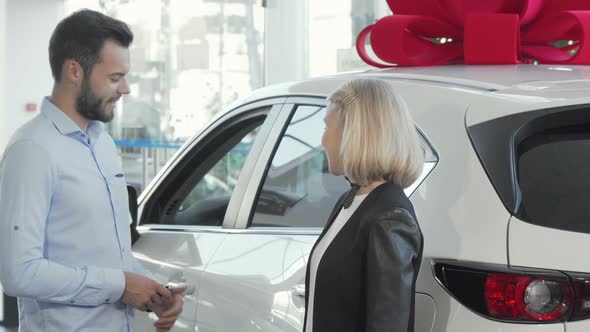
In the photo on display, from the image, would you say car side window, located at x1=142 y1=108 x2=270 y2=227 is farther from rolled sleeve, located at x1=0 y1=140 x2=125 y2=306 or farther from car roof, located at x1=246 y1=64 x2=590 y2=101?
rolled sleeve, located at x1=0 y1=140 x2=125 y2=306

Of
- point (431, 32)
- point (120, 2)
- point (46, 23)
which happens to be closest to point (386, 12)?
point (120, 2)

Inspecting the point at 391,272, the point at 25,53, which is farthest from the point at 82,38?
the point at 25,53

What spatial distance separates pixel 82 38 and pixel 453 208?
97 cm

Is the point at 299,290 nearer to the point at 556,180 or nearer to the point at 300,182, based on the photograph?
the point at 300,182

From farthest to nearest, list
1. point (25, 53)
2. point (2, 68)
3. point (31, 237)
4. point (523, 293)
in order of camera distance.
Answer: point (25, 53), point (2, 68), point (31, 237), point (523, 293)

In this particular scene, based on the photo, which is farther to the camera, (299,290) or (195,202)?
(195,202)

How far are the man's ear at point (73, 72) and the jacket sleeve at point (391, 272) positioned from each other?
2.76 ft

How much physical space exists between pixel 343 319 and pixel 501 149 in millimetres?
473

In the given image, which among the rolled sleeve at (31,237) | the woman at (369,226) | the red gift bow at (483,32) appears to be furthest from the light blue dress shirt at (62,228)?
the red gift bow at (483,32)

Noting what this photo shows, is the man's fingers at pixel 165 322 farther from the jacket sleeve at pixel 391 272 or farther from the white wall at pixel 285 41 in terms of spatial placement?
the white wall at pixel 285 41

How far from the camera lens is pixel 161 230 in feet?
11.3

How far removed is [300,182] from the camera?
2.92 m

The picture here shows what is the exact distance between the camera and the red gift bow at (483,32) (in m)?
2.84

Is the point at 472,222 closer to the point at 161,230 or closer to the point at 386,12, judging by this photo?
the point at 161,230
